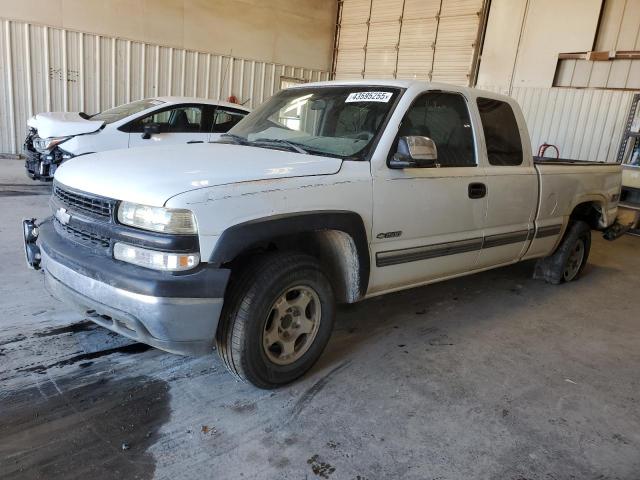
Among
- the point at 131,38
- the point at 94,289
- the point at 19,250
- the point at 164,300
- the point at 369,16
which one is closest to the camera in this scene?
the point at 164,300

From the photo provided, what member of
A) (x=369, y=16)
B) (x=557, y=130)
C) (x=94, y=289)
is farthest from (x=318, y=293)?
(x=369, y=16)

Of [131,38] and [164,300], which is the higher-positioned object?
[131,38]

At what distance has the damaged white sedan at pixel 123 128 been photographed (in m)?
6.75

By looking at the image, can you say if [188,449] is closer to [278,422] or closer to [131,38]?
[278,422]

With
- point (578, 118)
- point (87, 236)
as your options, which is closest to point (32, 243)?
point (87, 236)

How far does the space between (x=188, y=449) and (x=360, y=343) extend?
158 centimetres

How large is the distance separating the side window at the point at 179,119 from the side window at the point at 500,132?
4984 mm

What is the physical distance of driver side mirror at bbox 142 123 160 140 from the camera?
23.3ft

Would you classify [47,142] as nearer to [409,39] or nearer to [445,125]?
[445,125]

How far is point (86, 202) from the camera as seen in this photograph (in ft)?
8.50

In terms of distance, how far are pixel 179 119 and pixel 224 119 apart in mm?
755

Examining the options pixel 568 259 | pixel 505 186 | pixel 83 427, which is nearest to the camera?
pixel 83 427

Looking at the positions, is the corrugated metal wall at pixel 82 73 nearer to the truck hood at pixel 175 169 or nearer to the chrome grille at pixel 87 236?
the truck hood at pixel 175 169

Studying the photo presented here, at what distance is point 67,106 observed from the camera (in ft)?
35.8
